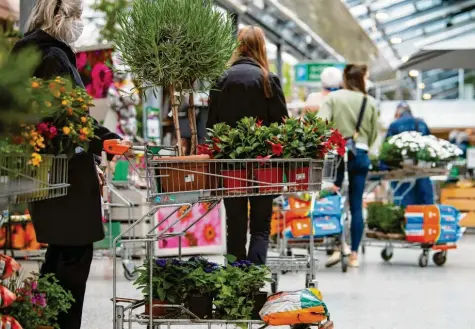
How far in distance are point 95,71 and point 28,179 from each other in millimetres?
6435

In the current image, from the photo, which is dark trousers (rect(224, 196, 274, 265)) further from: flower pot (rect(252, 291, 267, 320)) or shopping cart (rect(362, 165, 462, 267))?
shopping cart (rect(362, 165, 462, 267))

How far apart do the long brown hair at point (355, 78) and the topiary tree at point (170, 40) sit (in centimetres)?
481

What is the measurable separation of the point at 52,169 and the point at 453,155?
6.80m

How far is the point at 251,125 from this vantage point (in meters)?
4.46

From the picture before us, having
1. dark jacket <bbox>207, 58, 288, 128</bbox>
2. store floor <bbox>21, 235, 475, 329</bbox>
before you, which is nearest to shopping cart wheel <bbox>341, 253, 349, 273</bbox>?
store floor <bbox>21, 235, 475, 329</bbox>

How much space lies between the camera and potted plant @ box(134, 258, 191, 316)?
428 cm

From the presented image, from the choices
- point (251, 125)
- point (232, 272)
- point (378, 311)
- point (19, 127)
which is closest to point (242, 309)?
point (232, 272)

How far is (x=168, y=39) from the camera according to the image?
420 centimetres

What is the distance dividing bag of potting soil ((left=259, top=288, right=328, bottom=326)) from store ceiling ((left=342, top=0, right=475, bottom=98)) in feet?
62.7

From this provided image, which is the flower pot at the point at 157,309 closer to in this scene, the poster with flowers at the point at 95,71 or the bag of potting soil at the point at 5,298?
the bag of potting soil at the point at 5,298

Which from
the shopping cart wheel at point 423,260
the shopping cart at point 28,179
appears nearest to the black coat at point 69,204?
the shopping cart at point 28,179

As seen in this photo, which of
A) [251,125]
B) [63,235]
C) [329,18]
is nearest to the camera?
[63,235]

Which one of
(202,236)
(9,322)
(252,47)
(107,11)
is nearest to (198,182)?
(9,322)

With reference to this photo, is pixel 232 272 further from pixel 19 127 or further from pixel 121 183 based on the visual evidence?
pixel 121 183
